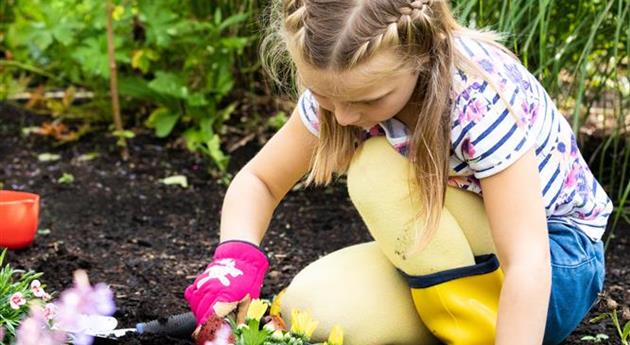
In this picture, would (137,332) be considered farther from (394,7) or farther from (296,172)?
(394,7)

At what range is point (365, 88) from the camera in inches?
66.9

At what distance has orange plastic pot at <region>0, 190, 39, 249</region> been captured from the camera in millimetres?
2568

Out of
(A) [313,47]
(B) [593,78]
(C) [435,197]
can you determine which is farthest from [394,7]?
(B) [593,78]

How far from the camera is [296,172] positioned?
2.14m

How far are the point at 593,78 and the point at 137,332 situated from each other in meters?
1.74

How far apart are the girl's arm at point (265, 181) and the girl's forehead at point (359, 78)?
34cm

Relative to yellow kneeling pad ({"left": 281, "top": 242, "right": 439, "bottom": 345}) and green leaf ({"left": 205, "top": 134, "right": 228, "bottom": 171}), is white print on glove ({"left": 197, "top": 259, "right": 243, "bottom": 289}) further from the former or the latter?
green leaf ({"left": 205, "top": 134, "right": 228, "bottom": 171})

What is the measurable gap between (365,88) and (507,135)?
0.27 metres

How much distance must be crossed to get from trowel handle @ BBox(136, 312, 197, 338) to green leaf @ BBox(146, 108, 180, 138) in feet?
5.98

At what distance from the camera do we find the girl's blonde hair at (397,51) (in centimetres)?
166

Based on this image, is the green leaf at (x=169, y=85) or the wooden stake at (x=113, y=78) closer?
the wooden stake at (x=113, y=78)

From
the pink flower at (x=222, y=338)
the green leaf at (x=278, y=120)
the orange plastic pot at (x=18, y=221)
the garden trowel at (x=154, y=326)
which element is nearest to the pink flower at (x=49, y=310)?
the garden trowel at (x=154, y=326)

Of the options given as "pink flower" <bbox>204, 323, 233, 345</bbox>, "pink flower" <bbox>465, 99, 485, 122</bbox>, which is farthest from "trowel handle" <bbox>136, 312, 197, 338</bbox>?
"pink flower" <bbox>465, 99, 485, 122</bbox>

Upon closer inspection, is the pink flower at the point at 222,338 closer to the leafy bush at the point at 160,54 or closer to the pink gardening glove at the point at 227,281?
the pink gardening glove at the point at 227,281
